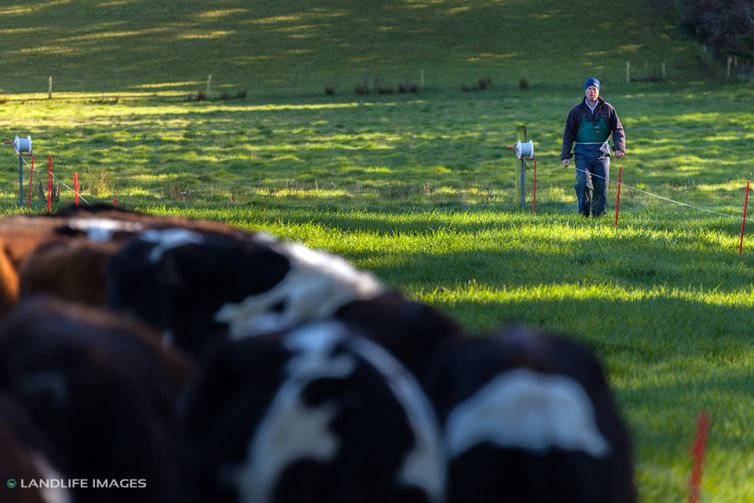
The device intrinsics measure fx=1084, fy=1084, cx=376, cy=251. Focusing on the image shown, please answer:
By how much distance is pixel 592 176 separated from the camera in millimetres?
15445

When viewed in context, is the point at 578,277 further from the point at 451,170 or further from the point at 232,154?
the point at 232,154

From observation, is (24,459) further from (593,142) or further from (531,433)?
(593,142)

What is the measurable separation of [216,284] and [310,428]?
1.72 metres

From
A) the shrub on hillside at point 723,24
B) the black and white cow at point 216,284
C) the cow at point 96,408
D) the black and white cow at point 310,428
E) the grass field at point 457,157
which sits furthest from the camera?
the shrub on hillside at point 723,24

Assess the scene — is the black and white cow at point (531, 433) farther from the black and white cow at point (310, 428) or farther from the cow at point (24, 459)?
the cow at point (24, 459)

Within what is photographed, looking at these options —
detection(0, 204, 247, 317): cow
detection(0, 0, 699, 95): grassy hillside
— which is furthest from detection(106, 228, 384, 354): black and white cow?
detection(0, 0, 699, 95): grassy hillside

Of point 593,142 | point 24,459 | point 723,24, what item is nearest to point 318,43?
point 723,24

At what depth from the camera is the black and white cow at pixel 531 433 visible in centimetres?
369

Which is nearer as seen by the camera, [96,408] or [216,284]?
[96,408]

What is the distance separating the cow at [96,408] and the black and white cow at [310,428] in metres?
0.17

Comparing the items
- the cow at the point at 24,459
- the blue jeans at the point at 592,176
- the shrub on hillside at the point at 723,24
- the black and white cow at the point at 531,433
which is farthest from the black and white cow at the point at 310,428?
the shrub on hillside at the point at 723,24

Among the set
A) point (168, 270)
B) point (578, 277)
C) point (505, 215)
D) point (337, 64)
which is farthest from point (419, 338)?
point (337, 64)

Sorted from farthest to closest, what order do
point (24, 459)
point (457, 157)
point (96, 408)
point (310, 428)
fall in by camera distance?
point (457, 157) < point (310, 428) < point (96, 408) < point (24, 459)

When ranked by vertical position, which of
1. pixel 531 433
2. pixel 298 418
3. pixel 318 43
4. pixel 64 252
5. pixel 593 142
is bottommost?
pixel 318 43
